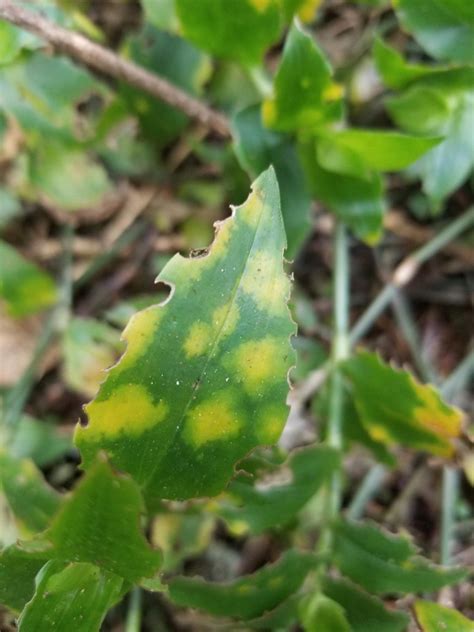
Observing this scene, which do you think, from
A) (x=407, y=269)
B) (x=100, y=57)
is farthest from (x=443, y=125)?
(x=100, y=57)

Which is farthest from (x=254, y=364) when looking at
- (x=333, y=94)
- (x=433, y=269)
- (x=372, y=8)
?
(x=372, y=8)

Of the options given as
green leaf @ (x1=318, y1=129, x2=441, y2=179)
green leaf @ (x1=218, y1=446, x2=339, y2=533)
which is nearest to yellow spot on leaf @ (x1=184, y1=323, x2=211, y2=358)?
green leaf @ (x1=218, y1=446, x2=339, y2=533)

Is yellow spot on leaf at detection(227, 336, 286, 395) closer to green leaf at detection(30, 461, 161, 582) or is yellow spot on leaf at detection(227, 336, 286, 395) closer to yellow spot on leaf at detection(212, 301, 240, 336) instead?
yellow spot on leaf at detection(212, 301, 240, 336)

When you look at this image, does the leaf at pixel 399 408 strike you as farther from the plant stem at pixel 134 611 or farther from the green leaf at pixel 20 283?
the green leaf at pixel 20 283

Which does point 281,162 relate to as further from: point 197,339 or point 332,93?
point 197,339

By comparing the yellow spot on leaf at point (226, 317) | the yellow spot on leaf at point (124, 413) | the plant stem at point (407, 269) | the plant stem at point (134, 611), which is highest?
the yellow spot on leaf at point (226, 317)

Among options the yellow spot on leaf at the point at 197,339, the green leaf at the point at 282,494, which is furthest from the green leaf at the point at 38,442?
the yellow spot on leaf at the point at 197,339
